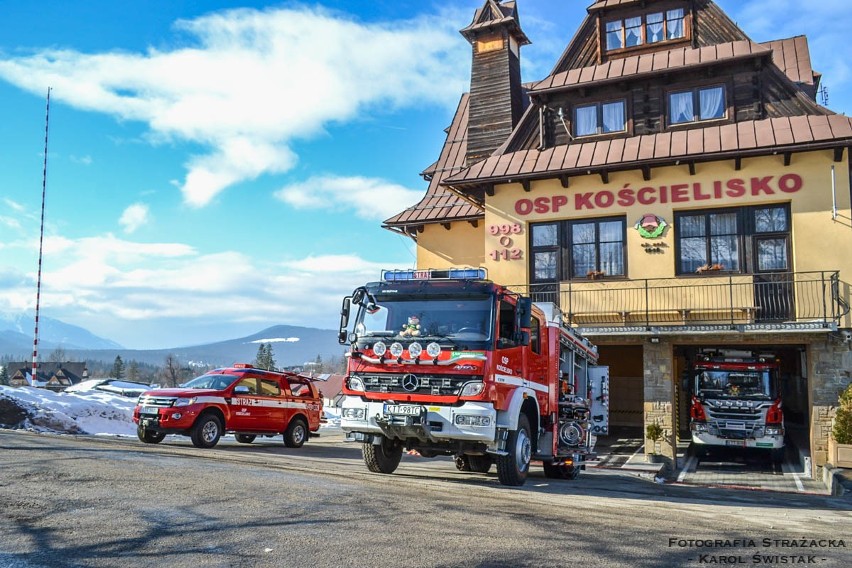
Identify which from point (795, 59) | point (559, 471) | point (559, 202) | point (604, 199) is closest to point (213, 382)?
point (559, 471)

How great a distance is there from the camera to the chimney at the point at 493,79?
2658cm

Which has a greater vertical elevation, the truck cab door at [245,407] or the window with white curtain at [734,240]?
the window with white curtain at [734,240]

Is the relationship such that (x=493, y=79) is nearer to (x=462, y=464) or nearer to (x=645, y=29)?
(x=645, y=29)

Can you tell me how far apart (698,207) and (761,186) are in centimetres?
170

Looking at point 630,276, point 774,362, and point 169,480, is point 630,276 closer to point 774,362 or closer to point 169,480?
point 774,362

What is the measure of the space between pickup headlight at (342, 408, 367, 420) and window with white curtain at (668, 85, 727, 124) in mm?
15174

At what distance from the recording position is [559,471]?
1372 cm

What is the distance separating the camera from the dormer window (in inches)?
901

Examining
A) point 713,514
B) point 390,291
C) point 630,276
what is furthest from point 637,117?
point 713,514

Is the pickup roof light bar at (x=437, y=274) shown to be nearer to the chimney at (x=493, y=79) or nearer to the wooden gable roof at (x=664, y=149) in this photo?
the wooden gable roof at (x=664, y=149)

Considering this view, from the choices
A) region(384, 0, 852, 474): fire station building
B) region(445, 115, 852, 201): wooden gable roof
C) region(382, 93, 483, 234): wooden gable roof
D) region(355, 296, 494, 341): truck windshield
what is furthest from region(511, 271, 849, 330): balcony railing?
region(355, 296, 494, 341): truck windshield

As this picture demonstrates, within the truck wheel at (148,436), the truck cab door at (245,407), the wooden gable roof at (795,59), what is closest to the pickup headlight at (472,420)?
the truck cab door at (245,407)

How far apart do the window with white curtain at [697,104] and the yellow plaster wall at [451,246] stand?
7.42 m

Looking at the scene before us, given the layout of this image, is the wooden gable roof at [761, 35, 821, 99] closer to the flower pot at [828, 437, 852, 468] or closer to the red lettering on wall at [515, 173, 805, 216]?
the red lettering on wall at [515, 173, 805, 216]
